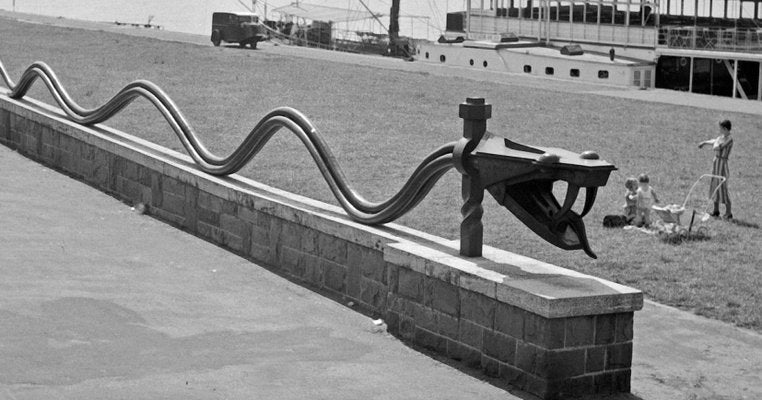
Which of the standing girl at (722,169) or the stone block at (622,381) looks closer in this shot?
the stone block at (622,381)

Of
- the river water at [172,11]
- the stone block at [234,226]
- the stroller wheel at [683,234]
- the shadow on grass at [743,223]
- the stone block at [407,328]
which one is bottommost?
the stone block at [407,328]

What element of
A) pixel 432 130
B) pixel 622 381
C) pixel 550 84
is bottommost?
pixel 622 381

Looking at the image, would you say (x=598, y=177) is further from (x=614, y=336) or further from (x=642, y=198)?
(x=642, y=198)

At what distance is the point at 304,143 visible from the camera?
11.0 metres

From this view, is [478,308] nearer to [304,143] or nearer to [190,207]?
[304,143]

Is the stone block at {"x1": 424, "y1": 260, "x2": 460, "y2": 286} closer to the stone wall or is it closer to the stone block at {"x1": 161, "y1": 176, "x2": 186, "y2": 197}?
the stone wall

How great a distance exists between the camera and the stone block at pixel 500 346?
26.1 feet

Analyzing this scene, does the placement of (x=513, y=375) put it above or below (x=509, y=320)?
below

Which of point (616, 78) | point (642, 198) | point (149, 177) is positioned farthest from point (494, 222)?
point (616, 78)

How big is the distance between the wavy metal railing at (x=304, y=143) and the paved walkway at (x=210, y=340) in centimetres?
79

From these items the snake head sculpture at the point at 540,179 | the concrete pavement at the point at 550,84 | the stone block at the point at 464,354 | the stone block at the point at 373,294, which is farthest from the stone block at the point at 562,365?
the concrete pavement at the point at 550,84

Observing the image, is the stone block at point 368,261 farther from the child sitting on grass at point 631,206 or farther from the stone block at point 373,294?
the child sitting on grass at point 631,206

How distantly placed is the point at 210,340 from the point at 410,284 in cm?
140

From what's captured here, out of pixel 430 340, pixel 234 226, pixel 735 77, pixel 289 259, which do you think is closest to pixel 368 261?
pixel 430 340
